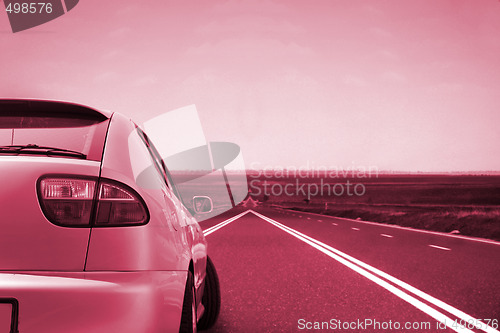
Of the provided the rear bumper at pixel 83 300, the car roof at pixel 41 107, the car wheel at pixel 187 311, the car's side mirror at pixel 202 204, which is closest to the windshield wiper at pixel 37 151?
the car roof at pixel 41 107

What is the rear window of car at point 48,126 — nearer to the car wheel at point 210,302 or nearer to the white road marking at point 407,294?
the car wheel at point 210,302

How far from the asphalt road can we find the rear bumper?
2.48 meters

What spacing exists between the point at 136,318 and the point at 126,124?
3.99ft

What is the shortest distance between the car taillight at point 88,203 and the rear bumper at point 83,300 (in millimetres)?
243

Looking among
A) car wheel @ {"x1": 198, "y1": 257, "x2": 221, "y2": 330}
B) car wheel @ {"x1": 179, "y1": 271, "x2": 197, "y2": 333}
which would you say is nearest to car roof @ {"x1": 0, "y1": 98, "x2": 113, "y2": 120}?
car wheel @ {"x1": 179, "y1": 271, "x2": 197, "y2": 333}

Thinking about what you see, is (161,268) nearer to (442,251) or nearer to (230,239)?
(442,251)

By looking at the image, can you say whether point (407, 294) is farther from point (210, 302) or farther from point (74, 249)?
point (74, 249)

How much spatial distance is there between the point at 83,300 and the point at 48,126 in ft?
3.73

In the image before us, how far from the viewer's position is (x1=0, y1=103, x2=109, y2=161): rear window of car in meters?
2.62

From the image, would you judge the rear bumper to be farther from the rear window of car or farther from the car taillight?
the rear window of car

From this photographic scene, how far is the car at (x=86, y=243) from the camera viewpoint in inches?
77.3

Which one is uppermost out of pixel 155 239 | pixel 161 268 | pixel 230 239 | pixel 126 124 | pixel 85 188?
pixel 126 124

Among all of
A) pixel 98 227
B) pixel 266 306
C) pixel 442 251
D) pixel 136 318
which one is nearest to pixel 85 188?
pixel 98 227

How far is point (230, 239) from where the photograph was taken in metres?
14.7
